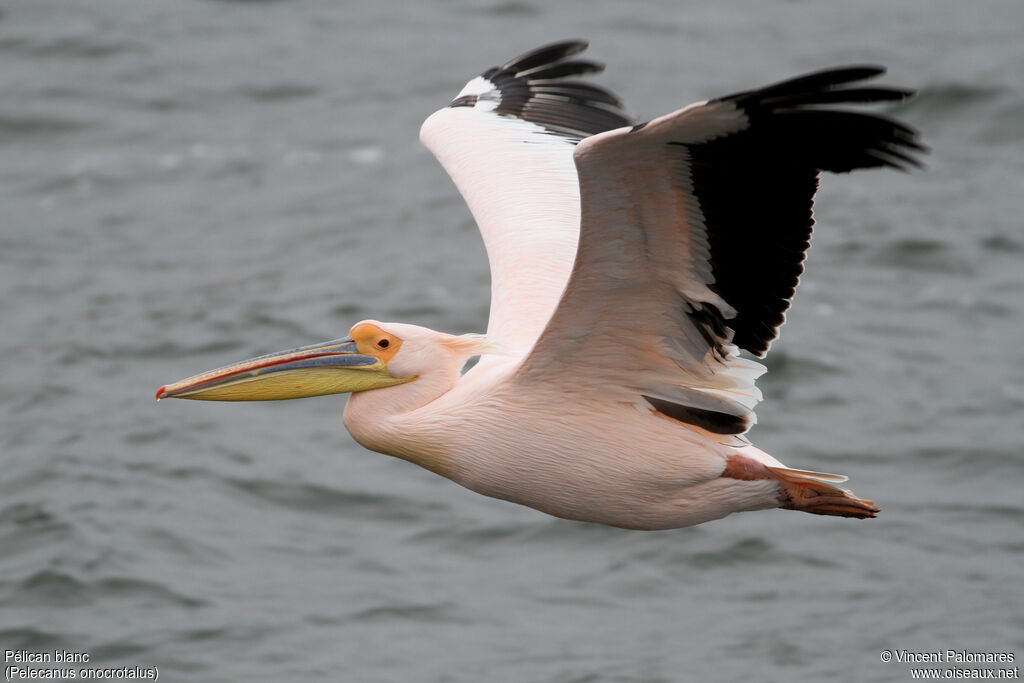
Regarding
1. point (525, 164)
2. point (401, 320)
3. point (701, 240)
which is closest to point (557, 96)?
point (525, 164)

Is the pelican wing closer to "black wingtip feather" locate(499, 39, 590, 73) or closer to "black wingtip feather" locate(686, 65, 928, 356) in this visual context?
"black wingtip feather" locate(686, 65, 928, 356)

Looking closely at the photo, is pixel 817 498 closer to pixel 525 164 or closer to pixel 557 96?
pixel 525 164

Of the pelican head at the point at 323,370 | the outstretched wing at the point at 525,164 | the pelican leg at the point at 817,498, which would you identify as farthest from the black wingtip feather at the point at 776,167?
the pelican head at the point at 323,370

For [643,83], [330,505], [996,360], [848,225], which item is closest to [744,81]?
[643,83]

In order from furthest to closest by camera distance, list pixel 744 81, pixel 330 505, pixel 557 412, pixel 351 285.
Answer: pixel 744 81 < pixel 351 285 < pixel 330 505 < pixel 557 412

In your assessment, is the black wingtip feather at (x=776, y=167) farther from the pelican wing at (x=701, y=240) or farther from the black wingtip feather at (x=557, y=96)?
the black wingtip feather at (x=557, y=96)

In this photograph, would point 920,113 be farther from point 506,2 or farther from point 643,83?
point 506,2

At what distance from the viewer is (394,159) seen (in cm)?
1520

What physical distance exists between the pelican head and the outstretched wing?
1.70ft

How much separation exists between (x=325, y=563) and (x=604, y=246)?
175 inches
